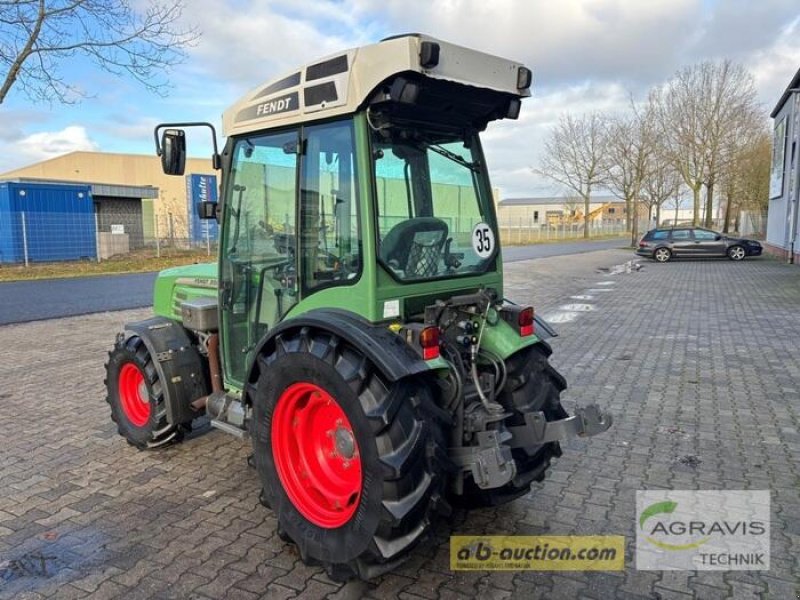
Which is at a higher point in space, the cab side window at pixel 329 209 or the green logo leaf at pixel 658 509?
the cab side window at pixel 329 209

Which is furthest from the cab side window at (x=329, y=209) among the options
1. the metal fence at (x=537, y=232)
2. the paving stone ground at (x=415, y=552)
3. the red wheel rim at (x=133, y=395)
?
the metal fence at (x=537, y=232)

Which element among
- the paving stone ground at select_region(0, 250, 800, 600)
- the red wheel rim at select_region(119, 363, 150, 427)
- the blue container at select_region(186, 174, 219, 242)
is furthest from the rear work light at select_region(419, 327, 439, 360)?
the blue container at select_region(186, 174, 219, 242)

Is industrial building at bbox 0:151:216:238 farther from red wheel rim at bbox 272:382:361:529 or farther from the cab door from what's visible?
red wheel rim at bbox 272:382:361:529

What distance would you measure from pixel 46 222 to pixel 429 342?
23.9 metres

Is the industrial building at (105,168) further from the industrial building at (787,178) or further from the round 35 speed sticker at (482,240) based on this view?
the round 35 speed sticker at (482,240)

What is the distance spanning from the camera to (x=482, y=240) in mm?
3553

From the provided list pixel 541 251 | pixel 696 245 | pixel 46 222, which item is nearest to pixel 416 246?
pixel 46 222

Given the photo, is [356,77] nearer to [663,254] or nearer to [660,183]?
[663,254]

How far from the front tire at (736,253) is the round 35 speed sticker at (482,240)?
2375 cm

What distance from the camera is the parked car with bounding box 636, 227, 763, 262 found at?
23734 mm

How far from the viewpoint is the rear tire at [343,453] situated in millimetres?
2572

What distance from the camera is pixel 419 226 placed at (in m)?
3.25

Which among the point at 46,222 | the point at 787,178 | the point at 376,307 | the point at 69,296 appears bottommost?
the point at 69,296

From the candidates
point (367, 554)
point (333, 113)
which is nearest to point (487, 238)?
point (333, 113)
